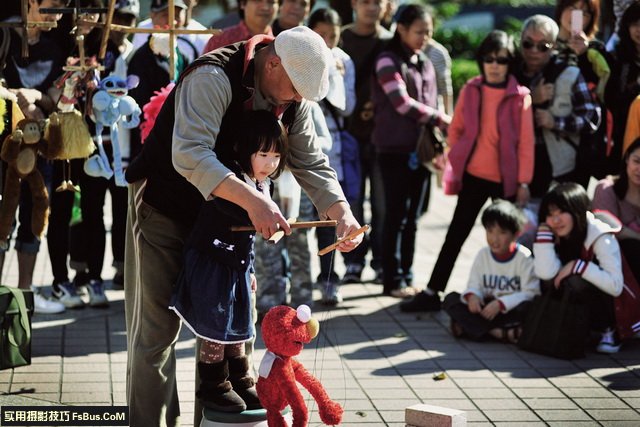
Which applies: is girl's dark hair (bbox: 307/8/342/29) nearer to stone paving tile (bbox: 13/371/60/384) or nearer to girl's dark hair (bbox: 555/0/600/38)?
girl's dark hair (bbox: 555/0/600/38)

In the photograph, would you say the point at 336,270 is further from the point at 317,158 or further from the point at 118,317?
the point at 317,158

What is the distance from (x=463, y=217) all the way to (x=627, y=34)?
1645 millimetres

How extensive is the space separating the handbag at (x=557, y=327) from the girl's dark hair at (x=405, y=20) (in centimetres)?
212

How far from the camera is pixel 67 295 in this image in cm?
Result: 720

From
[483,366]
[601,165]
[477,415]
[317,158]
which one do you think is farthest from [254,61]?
[601,165]

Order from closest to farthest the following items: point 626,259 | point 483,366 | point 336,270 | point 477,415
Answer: point 477,415, point 483,366, point 626,259, point 336,270

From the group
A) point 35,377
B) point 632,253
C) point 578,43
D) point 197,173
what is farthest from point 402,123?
point 197,173

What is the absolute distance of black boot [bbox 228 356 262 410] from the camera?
4312 millimetres

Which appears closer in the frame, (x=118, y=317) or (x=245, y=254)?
(x=245, y=254)

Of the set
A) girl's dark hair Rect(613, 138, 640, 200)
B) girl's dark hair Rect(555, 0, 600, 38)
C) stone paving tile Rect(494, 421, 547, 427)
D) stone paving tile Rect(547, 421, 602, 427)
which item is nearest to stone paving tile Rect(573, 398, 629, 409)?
stone paving tile Rect(547, 421, 602, 427)

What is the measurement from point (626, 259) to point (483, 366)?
1251 mm

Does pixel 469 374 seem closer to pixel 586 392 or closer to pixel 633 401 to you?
pixel 586 392

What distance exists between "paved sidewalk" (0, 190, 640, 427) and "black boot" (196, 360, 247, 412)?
66 centimetres

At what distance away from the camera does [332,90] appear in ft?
23.6
